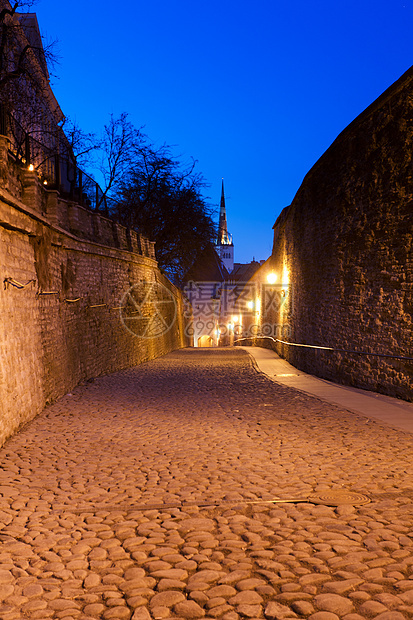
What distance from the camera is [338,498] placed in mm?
4656

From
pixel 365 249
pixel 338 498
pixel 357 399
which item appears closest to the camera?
pixel 338 498

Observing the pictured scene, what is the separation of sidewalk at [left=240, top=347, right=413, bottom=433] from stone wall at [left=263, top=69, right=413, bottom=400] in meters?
0.34

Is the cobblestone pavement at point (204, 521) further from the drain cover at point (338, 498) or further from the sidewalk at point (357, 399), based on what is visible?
the sidewalk at point (357, 399)

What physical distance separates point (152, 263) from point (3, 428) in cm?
1829

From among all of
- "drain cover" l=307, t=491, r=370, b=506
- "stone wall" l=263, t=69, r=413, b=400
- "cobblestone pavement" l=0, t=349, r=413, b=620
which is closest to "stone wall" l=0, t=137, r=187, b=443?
"cobblestone pavement" l=0, t=349, r=413, b=620

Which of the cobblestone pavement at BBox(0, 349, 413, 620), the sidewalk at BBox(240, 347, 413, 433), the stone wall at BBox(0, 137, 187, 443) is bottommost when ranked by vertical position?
the sidewalk at BBox(240, 347, 413, 433)

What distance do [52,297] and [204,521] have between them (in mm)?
7242

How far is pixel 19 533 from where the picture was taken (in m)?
4.02

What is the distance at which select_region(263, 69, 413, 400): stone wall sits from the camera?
984 cm

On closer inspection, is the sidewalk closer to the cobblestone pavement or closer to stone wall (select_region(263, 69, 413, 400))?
stone wall (select_region(263, 69, 413, 400))

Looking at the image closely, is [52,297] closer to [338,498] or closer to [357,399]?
[357,399]

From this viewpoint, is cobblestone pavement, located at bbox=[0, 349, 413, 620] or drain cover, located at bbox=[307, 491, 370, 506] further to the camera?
drain cover, located at bbox=[307, 491, 370, 506]

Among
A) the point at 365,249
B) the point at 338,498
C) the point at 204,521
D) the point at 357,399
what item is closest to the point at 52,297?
the point at 357,399

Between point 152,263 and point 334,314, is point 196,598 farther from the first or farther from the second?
point 152,263
